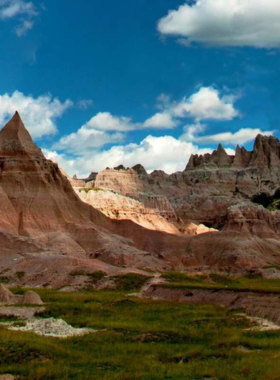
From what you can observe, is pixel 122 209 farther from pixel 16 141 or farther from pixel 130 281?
pixel 130 281

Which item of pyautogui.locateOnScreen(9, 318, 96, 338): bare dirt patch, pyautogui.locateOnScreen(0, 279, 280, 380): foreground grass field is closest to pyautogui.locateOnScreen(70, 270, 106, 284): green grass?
pyautogui.locateOnScreen(0, 279, 280, 380): foreground grass field

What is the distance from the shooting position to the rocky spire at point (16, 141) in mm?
103625

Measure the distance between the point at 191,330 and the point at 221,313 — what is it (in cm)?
784

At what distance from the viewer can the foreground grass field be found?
1958cm

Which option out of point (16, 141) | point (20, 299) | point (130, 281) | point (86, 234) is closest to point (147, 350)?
point (20, 299)

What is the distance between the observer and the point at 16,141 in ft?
343

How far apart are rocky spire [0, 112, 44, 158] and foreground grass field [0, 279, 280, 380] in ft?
232

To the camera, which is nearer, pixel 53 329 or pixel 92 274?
pixel 53 329

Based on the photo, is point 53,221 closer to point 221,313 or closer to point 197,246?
point 197,246

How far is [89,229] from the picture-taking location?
311 ft

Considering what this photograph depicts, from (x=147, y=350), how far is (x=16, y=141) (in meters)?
85.1

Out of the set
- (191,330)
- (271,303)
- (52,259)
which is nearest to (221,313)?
(271,303)

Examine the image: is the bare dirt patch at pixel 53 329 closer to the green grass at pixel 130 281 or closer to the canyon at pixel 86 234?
the green grass at pixel 130 281

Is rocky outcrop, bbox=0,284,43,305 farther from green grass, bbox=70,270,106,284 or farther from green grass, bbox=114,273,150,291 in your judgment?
green grass, bbox=70,270,106,284
